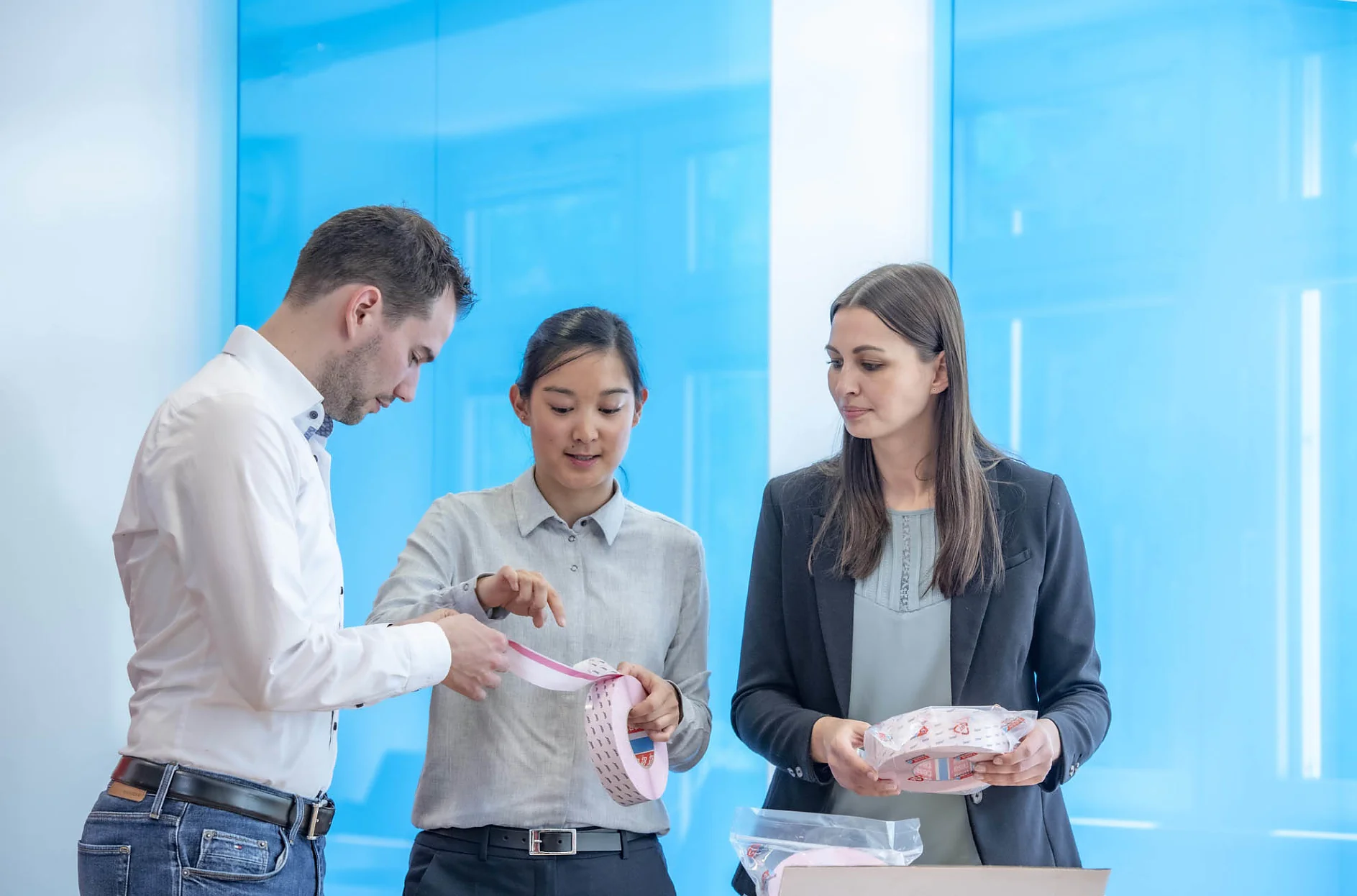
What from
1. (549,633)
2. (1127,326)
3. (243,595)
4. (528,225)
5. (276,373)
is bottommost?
(549,633)

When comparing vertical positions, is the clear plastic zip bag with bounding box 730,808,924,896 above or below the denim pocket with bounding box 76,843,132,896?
above

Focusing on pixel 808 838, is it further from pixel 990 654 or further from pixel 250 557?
pixel 250 557

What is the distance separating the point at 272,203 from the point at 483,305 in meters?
0.79

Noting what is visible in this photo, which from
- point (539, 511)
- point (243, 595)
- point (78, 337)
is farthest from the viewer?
point (78, 337)

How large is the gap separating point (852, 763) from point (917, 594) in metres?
0.41

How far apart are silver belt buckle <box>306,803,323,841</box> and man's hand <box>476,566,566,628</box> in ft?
1.41

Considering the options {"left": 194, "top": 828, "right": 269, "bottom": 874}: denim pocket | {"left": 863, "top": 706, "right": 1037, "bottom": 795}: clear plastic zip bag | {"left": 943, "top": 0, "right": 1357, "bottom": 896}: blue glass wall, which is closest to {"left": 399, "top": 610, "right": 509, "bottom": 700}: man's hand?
{"left": 194, "top": 828, "right": 269, "bottom": 874}: denim pocket

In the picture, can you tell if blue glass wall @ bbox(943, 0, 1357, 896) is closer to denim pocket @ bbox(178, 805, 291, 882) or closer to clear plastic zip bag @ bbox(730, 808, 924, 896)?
clear plastic zip bag @ bbox(730, 808, 924, 896)

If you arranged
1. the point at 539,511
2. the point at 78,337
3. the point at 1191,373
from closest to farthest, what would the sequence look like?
1. the point at 539,511
2. the point at 1191,373
3. the point at 78,337

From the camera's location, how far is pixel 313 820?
1.56 m

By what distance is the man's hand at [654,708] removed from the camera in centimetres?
183

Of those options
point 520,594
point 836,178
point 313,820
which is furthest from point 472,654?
point 836,178

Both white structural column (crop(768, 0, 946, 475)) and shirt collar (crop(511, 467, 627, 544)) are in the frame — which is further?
white structural column (crop(768, 0, 946, 475))

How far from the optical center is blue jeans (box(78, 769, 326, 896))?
1408 mm
